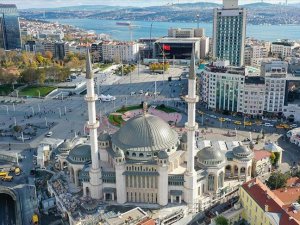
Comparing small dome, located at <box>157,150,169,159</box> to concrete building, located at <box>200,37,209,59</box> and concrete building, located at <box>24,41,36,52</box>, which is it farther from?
concrete building, located at <box>24,41,36,52</box>

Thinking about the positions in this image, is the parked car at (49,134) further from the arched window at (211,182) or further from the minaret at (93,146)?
the arched window at (211,182)

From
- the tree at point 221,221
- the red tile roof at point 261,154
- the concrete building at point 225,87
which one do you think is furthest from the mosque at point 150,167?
the concrete building at point 225,87

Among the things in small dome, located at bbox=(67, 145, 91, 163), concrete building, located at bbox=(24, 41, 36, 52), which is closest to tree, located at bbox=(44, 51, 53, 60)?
concrete building, located at bbox=(24, 41, 36, 52)

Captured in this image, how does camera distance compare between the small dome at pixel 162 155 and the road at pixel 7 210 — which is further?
the road at pixel 7 210

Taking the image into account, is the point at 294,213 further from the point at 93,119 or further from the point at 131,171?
the point at 93,119

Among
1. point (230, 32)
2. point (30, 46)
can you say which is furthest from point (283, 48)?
point (30, 46)

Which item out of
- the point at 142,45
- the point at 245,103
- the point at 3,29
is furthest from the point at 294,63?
the point at 3,29
